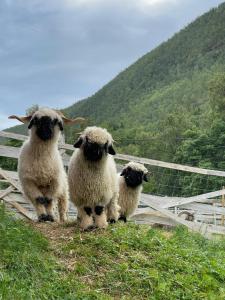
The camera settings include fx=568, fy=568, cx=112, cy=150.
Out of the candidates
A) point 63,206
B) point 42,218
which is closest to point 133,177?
point 63,206

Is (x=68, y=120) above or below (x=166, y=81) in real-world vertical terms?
below

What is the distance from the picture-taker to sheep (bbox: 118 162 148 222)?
11812 mm

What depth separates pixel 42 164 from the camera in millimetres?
9094

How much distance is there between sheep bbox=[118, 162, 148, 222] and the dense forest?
37.1 m

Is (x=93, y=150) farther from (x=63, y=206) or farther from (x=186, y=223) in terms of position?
(x=186, y=223)

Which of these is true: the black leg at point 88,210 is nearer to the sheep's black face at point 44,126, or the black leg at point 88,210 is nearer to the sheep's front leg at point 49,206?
the sheep's front leg at point 49,206

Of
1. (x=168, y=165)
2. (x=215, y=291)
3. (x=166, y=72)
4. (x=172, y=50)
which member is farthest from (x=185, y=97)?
(x=215, y=291)

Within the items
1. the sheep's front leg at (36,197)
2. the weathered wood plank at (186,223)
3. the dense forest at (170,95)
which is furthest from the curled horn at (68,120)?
the dense forest at (170,95)

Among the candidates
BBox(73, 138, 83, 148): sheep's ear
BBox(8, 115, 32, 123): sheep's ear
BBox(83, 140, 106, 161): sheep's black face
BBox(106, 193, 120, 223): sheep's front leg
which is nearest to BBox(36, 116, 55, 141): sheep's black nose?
BBox(8, 115, 32, 123): sheep's ear

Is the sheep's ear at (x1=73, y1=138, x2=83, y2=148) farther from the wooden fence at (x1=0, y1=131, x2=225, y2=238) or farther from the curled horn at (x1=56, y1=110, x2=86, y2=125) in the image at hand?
the wooden fence at (x1=0, y1=131, x2=225, y2=238)

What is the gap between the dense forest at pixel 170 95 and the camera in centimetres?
6450

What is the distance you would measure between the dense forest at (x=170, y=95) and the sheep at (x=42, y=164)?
40.0 meters

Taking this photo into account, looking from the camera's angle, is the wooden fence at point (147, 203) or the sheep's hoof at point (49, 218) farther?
the wooden fence at point (147, 203)

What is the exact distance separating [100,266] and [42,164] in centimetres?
256
